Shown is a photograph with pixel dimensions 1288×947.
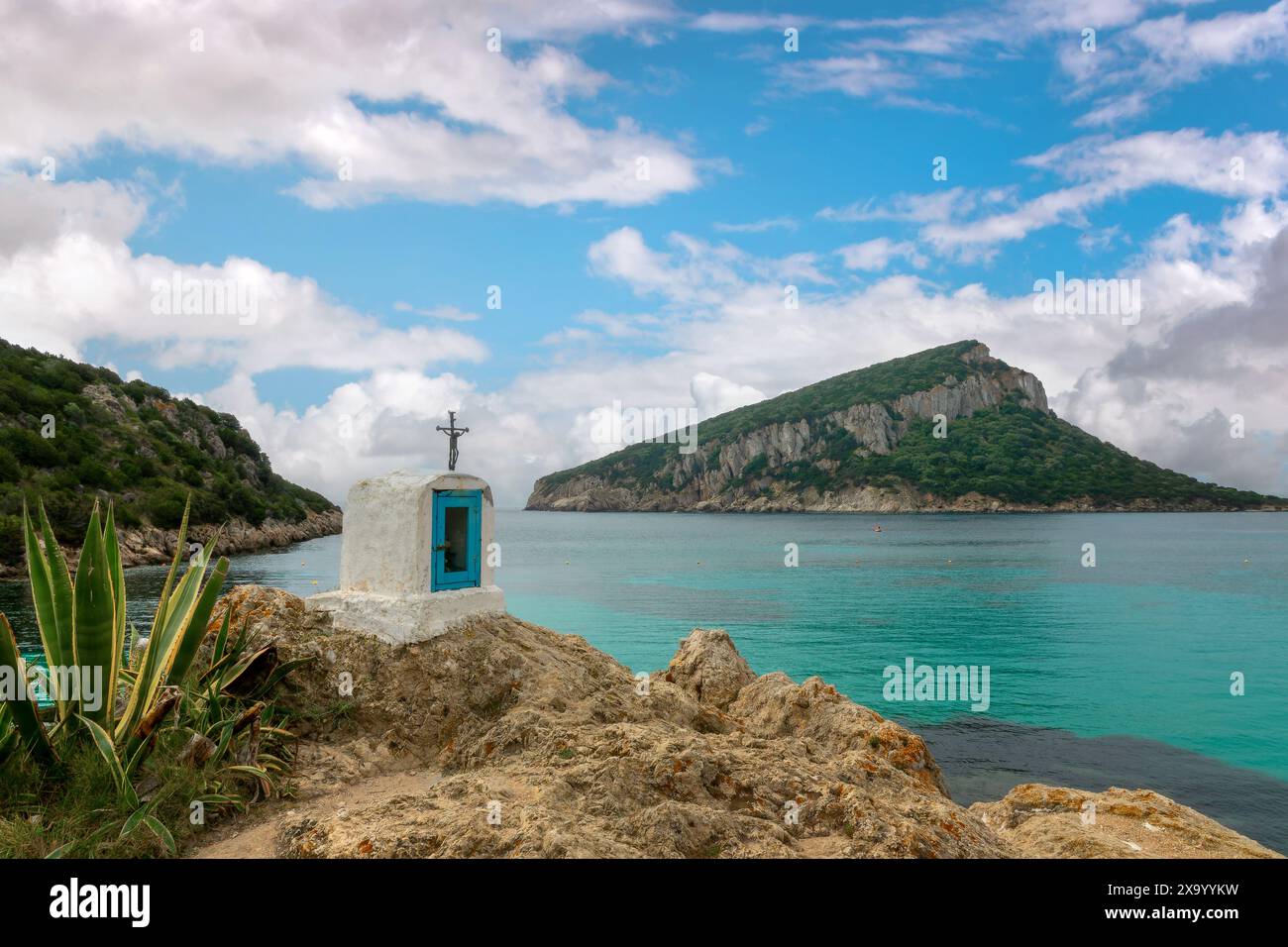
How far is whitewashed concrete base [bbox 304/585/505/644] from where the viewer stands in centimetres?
867

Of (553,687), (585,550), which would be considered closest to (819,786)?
(553,687)

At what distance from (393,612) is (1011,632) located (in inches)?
1202

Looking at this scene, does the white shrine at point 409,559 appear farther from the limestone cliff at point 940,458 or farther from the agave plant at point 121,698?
the limestone cliff at point 940,458

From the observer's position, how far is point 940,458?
16700cm

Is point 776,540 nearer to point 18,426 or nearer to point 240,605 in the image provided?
point 18,426

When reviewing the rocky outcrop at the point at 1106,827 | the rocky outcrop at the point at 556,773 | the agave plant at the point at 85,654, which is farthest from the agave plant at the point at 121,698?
the rocky outcrop at the point at 1106,827

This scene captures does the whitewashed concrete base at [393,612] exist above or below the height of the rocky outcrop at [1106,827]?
above

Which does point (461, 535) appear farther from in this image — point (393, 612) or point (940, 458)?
point (940, 458)

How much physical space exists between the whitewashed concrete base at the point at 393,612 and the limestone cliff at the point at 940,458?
161792 mm

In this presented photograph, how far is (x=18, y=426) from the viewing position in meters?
51.8

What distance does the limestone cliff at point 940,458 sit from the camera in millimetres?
161125

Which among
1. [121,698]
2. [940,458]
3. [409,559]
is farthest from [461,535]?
[940,458]

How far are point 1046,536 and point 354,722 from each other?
98314mm

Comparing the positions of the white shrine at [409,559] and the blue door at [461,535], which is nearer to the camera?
the white shrine at [409,559]
